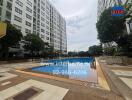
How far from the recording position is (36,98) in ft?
14.9

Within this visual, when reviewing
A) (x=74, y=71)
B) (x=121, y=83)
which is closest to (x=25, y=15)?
(x=74, y=71)

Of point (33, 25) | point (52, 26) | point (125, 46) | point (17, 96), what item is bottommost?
point (17, 96)

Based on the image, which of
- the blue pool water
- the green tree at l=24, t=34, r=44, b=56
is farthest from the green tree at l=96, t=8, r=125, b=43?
the green tree at l=24, t=34, r=44, b=56

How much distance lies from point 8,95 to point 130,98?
5185 mm

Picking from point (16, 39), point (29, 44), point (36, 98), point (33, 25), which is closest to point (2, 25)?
point (36, 98)

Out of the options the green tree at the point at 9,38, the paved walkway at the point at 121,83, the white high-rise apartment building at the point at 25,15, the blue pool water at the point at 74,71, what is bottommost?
the blue pool water at the point at 74,71

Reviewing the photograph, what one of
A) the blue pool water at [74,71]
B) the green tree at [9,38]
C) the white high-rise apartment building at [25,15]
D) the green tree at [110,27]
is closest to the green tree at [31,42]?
the white high-rise apartment building at [25,15]

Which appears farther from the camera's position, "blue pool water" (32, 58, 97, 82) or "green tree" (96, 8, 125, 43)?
"green tree" (96, 8, 125, 43)

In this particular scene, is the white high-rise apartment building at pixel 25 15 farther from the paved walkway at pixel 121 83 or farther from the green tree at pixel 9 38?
the paved walkway at pixel 121 83

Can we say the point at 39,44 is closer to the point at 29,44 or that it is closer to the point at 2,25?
the point at 29,44

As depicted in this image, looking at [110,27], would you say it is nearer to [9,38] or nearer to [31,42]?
[9,38]

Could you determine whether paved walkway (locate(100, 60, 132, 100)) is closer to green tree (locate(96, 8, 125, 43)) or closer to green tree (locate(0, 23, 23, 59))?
green tree (locate(96, 8, 125, 43))

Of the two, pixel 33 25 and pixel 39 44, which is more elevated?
pixel 33 25

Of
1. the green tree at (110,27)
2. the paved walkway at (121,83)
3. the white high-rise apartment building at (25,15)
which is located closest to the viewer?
the paved walkway at (121,83)
